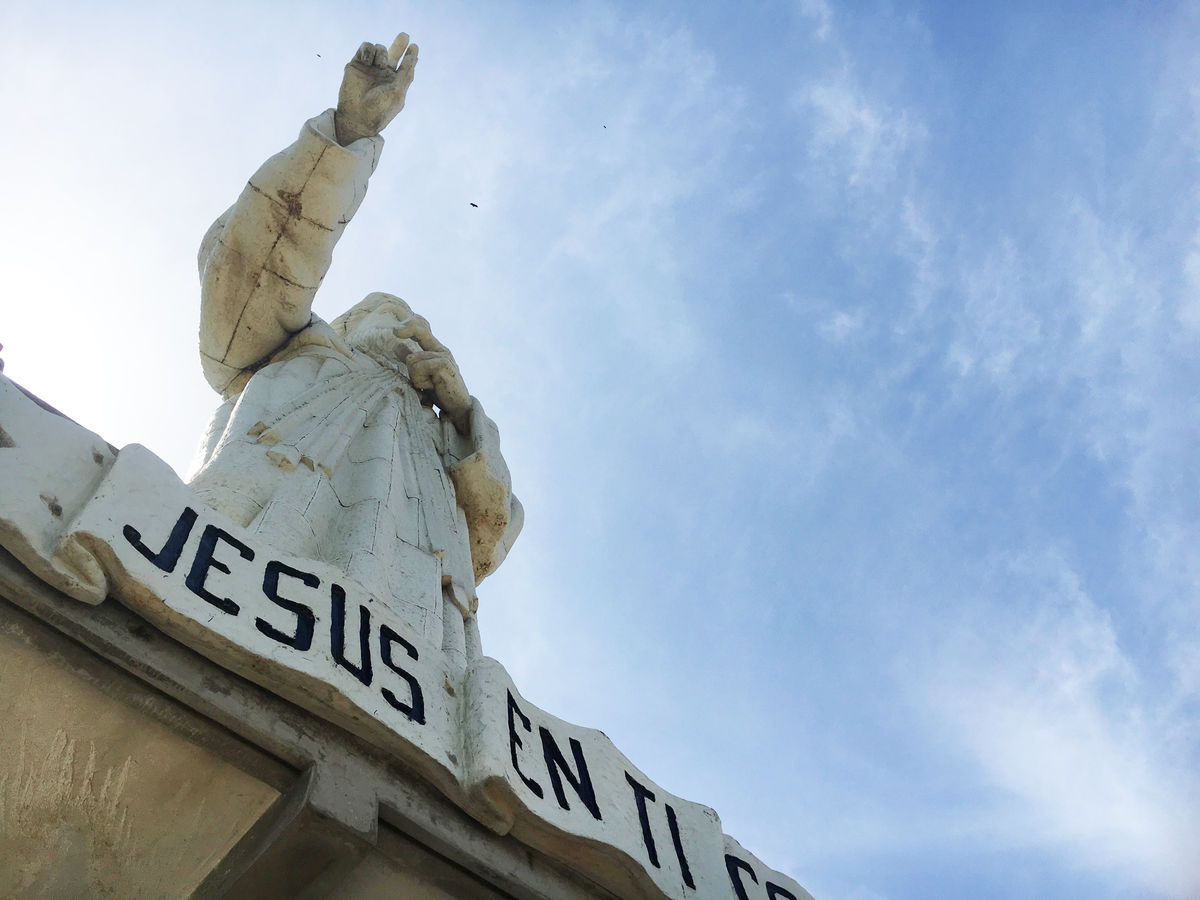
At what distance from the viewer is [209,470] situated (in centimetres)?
513

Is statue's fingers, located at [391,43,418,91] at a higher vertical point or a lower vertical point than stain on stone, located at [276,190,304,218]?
higher

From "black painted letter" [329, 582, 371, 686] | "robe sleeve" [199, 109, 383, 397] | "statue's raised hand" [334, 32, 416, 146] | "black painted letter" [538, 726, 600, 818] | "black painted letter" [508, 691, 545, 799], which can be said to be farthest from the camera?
"statue's raised hand" [334, 32, 416, 146]

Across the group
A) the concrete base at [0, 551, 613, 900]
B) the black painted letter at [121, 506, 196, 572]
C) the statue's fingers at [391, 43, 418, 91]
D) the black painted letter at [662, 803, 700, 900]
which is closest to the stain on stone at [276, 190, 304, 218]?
the statue's fingers at [391, 43, 418, 91]

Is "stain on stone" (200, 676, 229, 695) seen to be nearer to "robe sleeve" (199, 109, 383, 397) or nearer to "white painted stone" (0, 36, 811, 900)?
"white painted stone" (0, 36, 811, 900)

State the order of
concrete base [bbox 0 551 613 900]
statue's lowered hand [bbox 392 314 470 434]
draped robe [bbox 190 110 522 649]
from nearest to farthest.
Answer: concrete base [bbox 0 551 613 900] < draped robe [bbox 190 110 522 649] < statue's lowered hand [bbox 392 314 470 434]

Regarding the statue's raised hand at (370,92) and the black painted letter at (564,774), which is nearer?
the black painted letter at (564,774)

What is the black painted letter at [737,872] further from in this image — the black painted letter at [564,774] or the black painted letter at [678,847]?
the black painted letter at [564,774]

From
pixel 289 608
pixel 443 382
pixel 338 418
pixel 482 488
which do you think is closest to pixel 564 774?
pixel 289 608

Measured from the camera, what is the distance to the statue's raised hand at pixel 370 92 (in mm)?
6254

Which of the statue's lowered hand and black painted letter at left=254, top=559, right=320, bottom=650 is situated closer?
black painted letter at left=254, top=559, right=320, bottom=650

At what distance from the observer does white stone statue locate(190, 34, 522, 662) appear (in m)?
5.14

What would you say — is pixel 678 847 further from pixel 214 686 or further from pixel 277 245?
pixel 277 245

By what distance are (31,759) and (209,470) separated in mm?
2128

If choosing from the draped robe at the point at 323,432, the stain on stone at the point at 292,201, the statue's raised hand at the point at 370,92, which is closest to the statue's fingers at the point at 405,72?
the statue's raised hand at the point at 370,92
